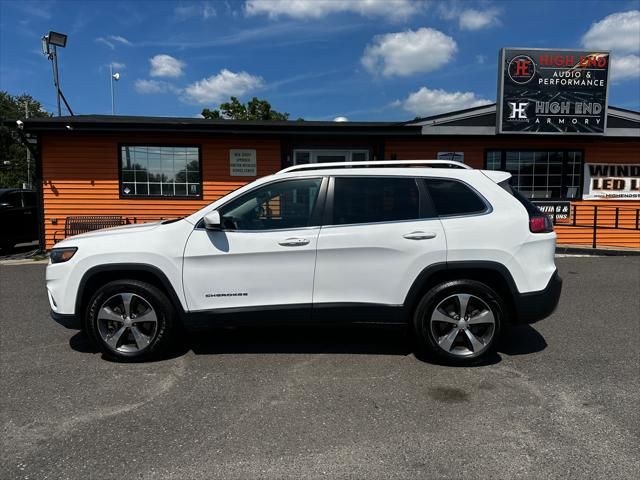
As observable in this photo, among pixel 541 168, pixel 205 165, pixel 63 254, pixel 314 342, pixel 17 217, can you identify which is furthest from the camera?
pixel 17 217

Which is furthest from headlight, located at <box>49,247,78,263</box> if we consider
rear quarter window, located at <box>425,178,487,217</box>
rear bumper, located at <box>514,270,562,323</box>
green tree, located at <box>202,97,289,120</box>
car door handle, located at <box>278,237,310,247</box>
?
green tree, located at <box>202,97,289,120</box>

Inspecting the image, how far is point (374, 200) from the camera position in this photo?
162 inches

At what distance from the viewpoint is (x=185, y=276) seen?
3996 millimetres

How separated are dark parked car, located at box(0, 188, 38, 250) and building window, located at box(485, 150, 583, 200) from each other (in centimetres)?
1275

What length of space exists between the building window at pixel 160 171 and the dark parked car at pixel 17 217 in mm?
3243

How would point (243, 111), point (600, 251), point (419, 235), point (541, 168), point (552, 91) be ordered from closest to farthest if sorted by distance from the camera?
1. point (419, 235)
2. point (600, 251)
3. point (552, 91)
4. point (541, 168)
5. point (243, 111)

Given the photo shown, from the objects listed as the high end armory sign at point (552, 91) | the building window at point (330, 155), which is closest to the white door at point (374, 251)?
the building window at point (330, 155)

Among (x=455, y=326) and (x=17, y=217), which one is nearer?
(x=455, y=326)

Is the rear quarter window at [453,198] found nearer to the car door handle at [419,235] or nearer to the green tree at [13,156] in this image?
the car door handle at [419,235]

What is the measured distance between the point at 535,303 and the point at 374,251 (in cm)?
149

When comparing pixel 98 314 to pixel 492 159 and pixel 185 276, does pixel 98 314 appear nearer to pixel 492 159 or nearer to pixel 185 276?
pixel 185 276

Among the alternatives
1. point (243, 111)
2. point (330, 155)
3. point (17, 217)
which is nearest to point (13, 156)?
point (243, 111)

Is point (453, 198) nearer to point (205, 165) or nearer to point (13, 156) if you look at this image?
point (205, 165)

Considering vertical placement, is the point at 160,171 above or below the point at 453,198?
above
